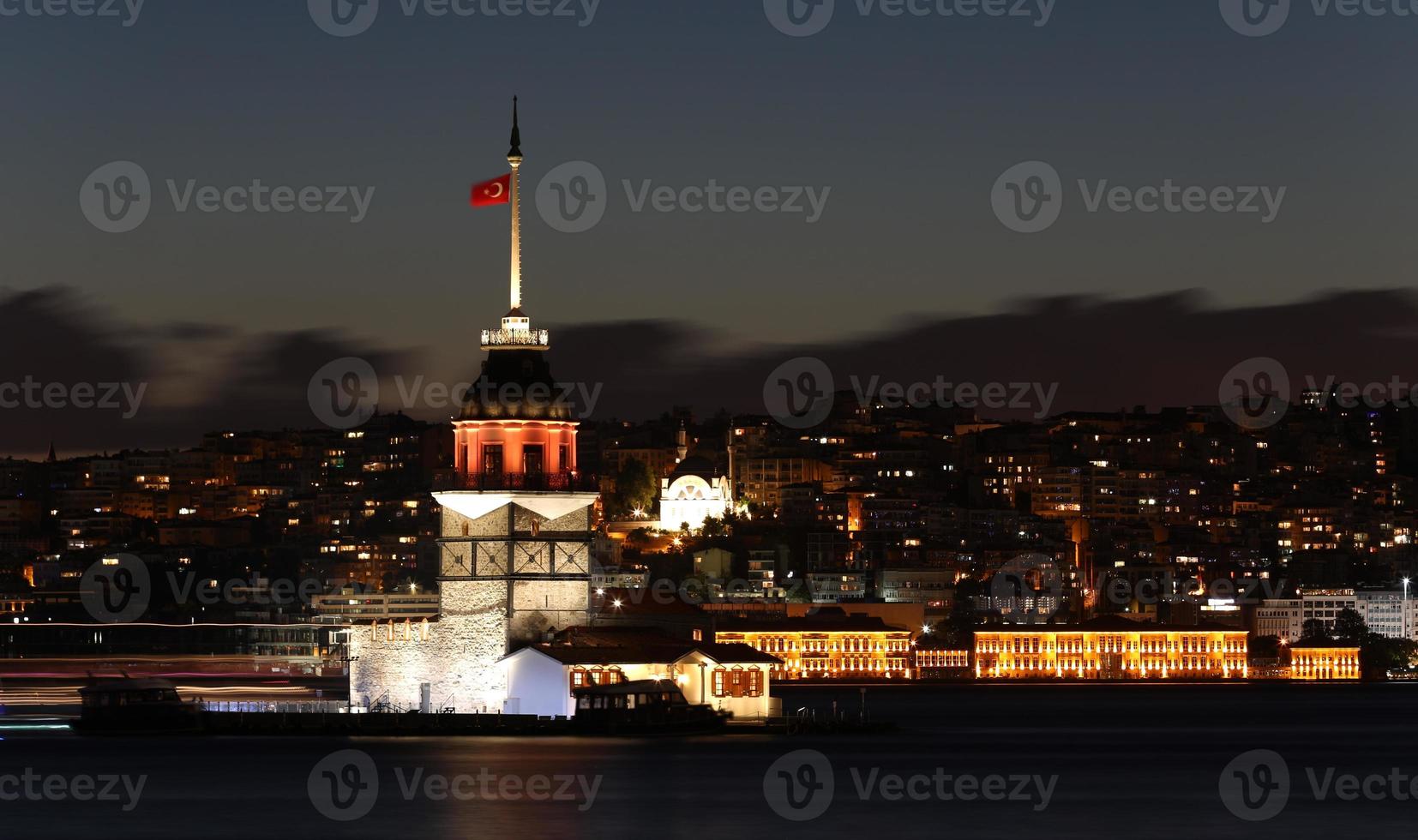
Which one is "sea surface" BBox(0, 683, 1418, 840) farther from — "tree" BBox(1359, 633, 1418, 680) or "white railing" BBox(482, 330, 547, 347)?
"tree" BBox(1359, 633, 1418, 680)

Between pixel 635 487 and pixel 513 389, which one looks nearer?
pixel 513 389

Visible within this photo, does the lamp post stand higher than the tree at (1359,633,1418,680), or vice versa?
the lamp post

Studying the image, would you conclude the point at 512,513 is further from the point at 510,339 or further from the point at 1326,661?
the point at 1326,661

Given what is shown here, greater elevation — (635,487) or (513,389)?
(635,487)

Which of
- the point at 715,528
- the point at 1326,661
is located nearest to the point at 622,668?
the point at 1326,661

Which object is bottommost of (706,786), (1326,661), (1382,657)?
Result: (706,786)

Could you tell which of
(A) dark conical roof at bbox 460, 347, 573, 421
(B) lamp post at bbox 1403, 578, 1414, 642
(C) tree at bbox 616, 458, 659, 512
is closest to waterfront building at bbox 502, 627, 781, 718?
(A) dark conical roof at bbox 460, 347, 573, 421
